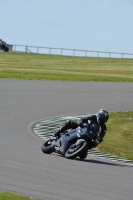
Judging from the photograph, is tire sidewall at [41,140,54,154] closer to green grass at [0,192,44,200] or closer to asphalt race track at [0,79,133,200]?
asphalt race track at [0,79,133,200]

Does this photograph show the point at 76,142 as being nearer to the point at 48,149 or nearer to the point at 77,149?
the point at 77,149

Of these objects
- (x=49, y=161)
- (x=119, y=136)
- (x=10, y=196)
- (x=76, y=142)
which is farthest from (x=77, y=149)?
(x=119, y=136)

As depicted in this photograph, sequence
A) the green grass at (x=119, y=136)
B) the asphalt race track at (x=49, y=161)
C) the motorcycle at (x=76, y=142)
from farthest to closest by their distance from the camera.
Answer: the green grass at (x=119, y=136) → the motorcycle at (x=76, y=142) → the asphalt race track at (x=49, y=161)

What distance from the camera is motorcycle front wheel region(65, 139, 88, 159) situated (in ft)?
50.0

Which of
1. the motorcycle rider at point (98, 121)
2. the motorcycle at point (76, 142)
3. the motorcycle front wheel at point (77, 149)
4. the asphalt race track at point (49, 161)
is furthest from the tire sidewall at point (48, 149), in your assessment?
the motorcycle rider at point (98, 121)

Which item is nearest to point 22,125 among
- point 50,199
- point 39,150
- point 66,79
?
point 39,150

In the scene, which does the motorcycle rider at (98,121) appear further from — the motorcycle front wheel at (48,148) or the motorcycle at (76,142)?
the motorcycle front wheel at (48,148)

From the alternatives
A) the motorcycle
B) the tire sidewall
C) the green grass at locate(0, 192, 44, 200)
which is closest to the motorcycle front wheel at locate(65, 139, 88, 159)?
the motorcycle

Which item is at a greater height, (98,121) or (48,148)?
(98,121)

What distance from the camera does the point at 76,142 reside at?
15586 millimetres

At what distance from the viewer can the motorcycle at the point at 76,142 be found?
15344mm

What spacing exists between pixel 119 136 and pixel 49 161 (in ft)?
22.3

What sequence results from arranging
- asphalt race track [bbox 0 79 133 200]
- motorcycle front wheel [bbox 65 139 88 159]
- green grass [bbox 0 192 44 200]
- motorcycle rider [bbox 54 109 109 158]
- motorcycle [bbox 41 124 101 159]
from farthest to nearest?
motorcycle rider [bbox 54 109 109 158]
motorcycle [bbox 41 124 101 159]
motorcycle front wheel [bbox 65 139 88 159]
asphalt race track [bbox 0 79 133 200]
green grass [bbox 0 192 44 200]

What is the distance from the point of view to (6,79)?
32844mm
